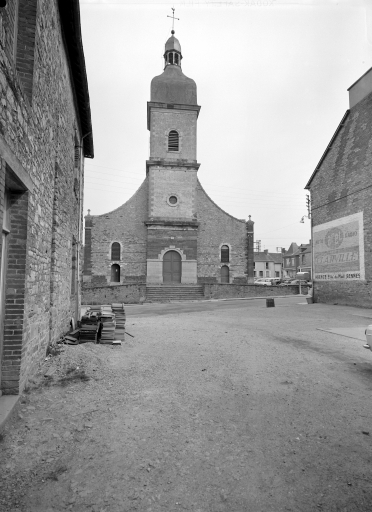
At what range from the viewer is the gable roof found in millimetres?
6270

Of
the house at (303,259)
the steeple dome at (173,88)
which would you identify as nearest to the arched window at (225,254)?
the steeple dome at (173,88)

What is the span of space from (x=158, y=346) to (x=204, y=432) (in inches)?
167

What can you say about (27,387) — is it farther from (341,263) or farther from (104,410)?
(341,263)

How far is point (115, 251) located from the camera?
90.0 ft

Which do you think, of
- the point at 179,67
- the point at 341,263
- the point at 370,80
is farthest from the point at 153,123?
the point at 341,263

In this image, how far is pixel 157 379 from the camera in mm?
5195

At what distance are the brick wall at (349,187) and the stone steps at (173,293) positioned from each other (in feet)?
30.6

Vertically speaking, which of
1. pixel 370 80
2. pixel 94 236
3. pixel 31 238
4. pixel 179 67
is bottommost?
pixel 31 238

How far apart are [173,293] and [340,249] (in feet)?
40.9

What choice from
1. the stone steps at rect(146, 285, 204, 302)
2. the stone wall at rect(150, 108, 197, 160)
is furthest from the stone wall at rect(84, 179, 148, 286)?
the stone wall at rect(150, 108, 197, 160)

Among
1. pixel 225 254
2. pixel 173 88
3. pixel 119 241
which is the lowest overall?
pixel 225 254

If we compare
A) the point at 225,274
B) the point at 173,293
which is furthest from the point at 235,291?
the point at 173,293

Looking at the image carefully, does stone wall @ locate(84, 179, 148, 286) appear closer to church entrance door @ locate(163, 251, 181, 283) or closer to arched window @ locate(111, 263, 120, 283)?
arched window @ locate(111, 263, 120, 283)

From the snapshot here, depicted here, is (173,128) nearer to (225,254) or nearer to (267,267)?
(225,254)
